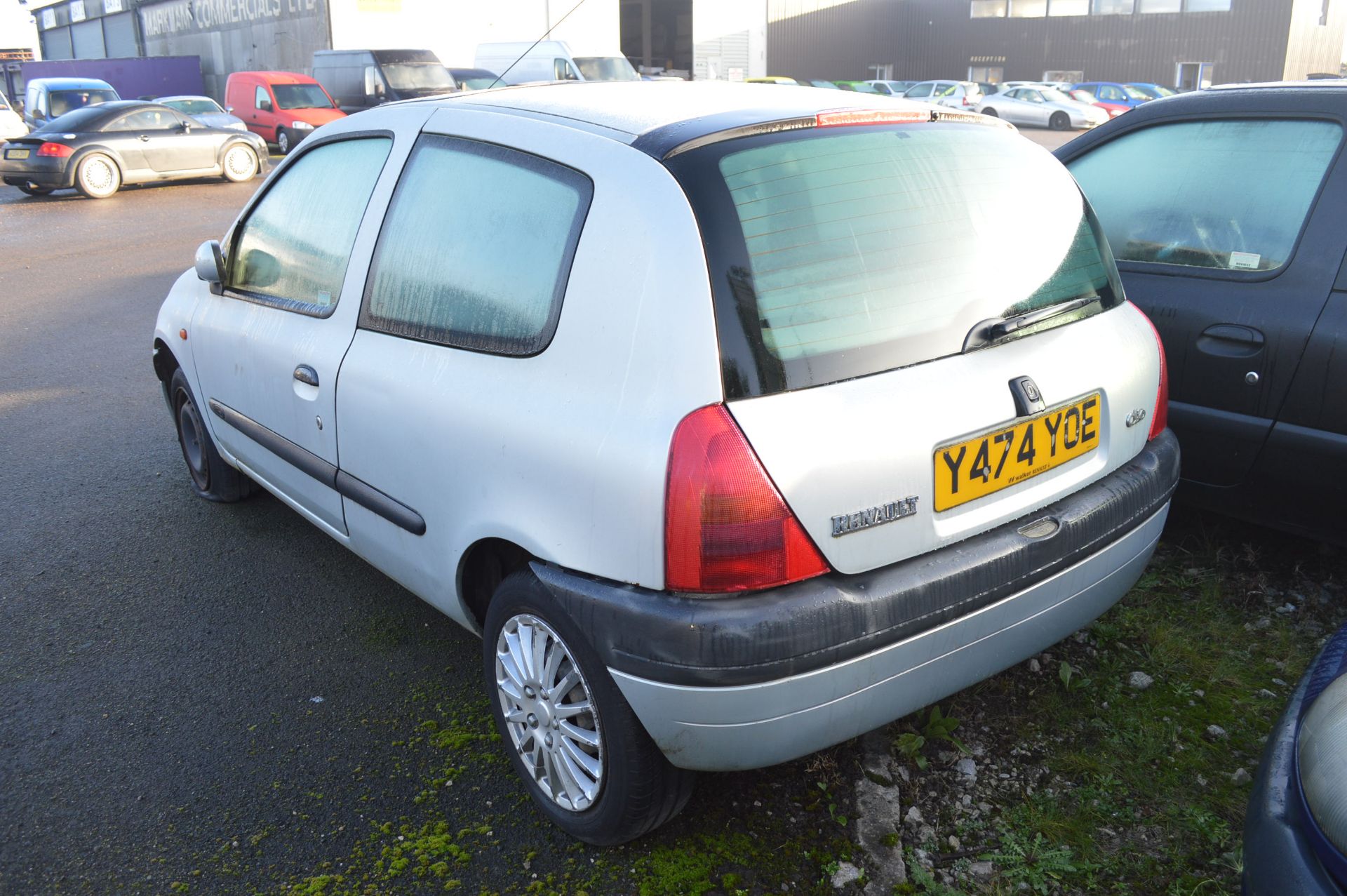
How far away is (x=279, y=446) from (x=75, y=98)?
70.1 ft

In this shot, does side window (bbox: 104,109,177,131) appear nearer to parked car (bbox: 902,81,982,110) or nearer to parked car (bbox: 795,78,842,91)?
parked car (bbox: 795,78,842,91)

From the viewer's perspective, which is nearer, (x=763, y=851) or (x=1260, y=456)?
(x=763, y=851)

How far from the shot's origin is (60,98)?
68.1ft

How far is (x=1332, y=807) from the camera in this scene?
5.47ft

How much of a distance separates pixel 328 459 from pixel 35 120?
22.0 metres

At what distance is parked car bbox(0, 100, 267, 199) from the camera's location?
1552 centimetres

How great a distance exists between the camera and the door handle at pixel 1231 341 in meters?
3.34

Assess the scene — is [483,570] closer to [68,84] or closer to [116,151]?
[116,151]

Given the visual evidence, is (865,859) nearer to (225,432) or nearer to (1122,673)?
(1122,673)

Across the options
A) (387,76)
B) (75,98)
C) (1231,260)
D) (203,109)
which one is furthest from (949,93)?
(1231,260)

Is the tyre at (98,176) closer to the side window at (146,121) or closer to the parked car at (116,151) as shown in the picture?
the parked car at (116,151)

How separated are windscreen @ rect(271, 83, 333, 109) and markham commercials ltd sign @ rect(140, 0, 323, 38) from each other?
Result: 33.8 feet

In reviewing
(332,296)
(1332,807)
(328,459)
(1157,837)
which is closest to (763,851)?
(1157,837)

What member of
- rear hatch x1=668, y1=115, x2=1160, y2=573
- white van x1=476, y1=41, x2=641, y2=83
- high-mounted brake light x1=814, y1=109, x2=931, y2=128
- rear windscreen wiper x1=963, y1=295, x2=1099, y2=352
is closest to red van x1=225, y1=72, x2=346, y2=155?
white van x1=476, y1=41, x2=641, y2=83
